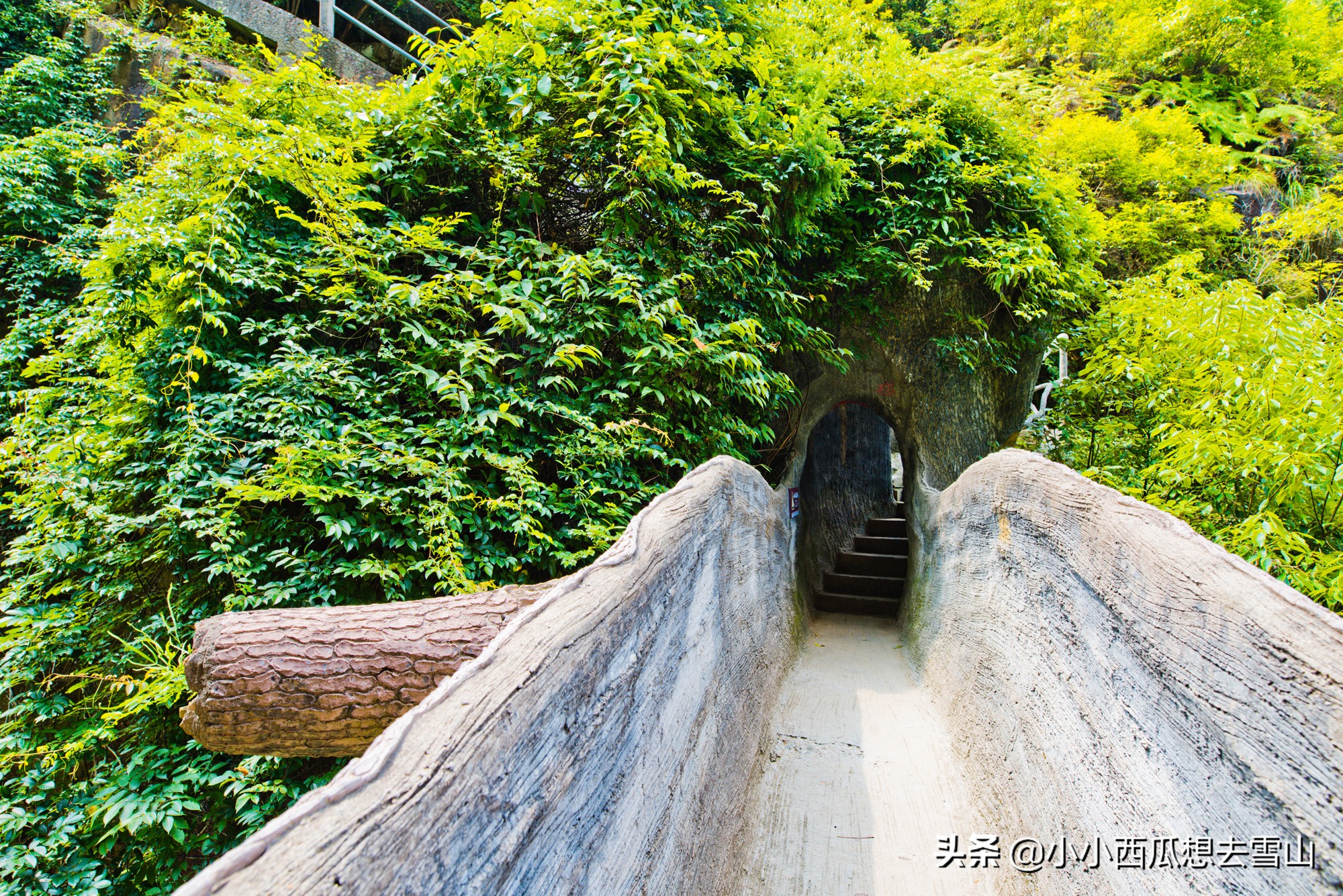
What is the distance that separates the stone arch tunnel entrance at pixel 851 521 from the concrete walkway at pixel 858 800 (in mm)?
2681

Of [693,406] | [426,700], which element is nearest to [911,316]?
[693,406]

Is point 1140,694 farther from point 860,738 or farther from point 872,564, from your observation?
point 872,564

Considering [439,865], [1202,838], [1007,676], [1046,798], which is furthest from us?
[1007,676]

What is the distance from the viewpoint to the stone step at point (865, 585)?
744cm

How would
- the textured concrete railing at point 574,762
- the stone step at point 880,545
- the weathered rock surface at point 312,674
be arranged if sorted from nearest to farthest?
the textured concrete railing at point 574,762 < the weathered rock surface at point 312,674 < the stone step at point 880,545

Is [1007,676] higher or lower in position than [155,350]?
lower

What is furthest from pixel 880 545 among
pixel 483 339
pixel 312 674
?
pixel 312 674

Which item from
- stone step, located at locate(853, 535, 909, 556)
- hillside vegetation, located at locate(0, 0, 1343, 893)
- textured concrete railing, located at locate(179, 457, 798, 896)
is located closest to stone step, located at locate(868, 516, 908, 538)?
stone step, located at locate(853, 535, 909, 556)

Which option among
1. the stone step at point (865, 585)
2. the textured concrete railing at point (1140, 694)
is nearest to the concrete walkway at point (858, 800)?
the textured concrete railing at point (1140, 694)

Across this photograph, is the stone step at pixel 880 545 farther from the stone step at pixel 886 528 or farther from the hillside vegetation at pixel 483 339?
the hillside vegetation at pixel 483 339

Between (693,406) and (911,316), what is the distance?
3.13m

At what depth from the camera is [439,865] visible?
105cm

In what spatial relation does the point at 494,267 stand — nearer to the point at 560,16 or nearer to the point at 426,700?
the point at 560,16

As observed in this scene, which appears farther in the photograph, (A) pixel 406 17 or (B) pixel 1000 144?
(A) pixel 406 17
